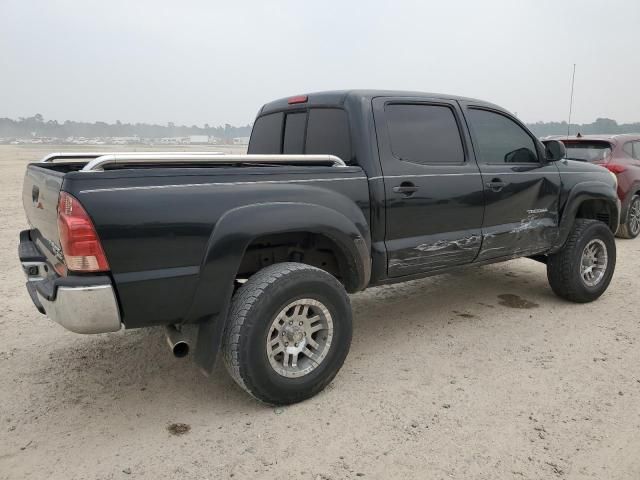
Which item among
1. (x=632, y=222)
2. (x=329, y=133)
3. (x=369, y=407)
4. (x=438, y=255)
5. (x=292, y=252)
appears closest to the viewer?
(x=369, y=407)

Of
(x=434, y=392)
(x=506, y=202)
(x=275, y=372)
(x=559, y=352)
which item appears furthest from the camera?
(x=506, y=202)

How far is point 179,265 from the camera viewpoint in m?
2.60

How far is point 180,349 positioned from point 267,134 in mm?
2142

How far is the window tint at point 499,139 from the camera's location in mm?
4086

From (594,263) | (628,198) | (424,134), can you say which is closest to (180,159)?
(424,134)

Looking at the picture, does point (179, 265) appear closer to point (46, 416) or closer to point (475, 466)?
point (46, 416)

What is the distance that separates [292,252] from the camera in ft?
10.9

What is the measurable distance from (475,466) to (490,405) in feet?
2.03

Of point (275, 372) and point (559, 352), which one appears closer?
point (275, 372)

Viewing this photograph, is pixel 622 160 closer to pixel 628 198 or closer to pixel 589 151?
pixel 589 151

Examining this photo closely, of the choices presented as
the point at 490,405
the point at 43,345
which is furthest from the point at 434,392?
the point at 43,345

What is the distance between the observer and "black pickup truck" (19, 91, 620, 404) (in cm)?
246

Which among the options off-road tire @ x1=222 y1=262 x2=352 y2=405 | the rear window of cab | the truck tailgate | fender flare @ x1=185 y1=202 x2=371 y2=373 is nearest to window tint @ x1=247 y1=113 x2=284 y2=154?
the rear window of cab

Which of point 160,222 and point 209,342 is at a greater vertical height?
point 160,222
